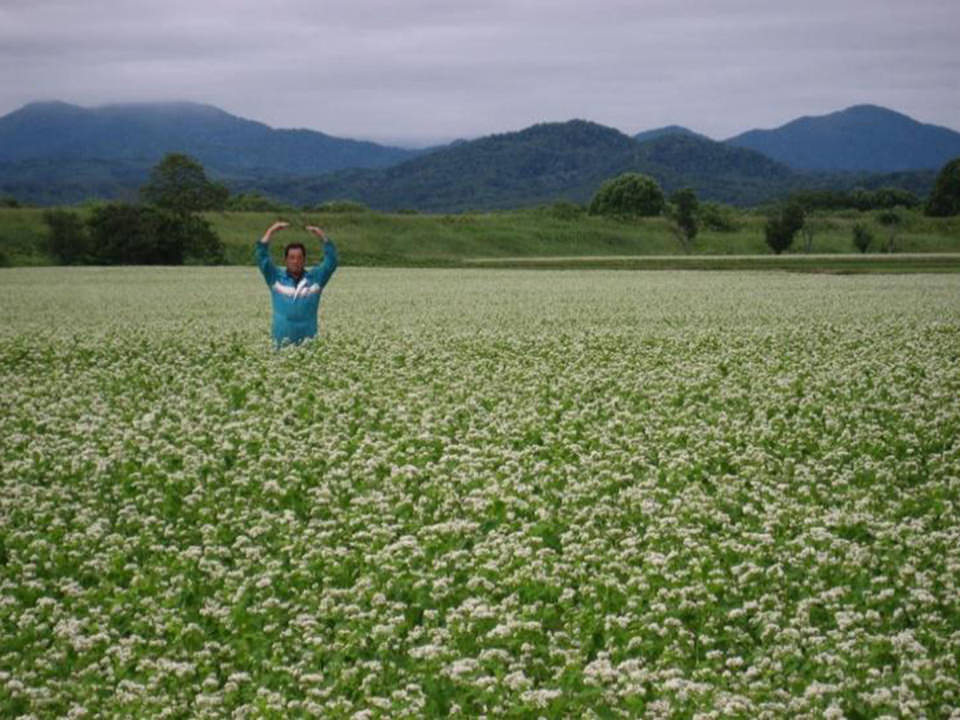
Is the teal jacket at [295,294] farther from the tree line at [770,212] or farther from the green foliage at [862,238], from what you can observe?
the green foliage at [862,238]

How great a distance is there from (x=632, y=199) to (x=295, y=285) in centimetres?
17010

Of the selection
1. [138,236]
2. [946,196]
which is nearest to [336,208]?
[138,236]

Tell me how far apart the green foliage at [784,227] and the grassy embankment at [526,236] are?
2.01m

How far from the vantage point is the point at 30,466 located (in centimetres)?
1374

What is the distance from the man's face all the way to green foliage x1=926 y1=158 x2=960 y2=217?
169m

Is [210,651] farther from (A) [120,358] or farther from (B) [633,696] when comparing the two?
(A) [120,358]

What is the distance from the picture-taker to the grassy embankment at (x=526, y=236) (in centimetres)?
11694

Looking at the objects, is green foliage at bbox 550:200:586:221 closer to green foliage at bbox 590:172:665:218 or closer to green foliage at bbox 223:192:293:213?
green foliage at bbox 590:172:665:218

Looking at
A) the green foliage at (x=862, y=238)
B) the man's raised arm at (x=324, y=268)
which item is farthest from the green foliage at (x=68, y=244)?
the green foliage at (x=862, y=238)

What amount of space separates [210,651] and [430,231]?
134 metres

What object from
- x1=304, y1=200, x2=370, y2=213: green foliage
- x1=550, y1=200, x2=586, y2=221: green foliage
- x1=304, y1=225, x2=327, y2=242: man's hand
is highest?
x1=304, y1=200, x2=370, y2=213: green foliage

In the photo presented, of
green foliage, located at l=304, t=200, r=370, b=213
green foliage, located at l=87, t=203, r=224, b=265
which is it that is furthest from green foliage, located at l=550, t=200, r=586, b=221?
green foliage, located at l=87, t=203, r=224, b=265

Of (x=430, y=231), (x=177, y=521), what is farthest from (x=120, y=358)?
(x=430, y=231)

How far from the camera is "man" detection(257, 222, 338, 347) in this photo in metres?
22.1
